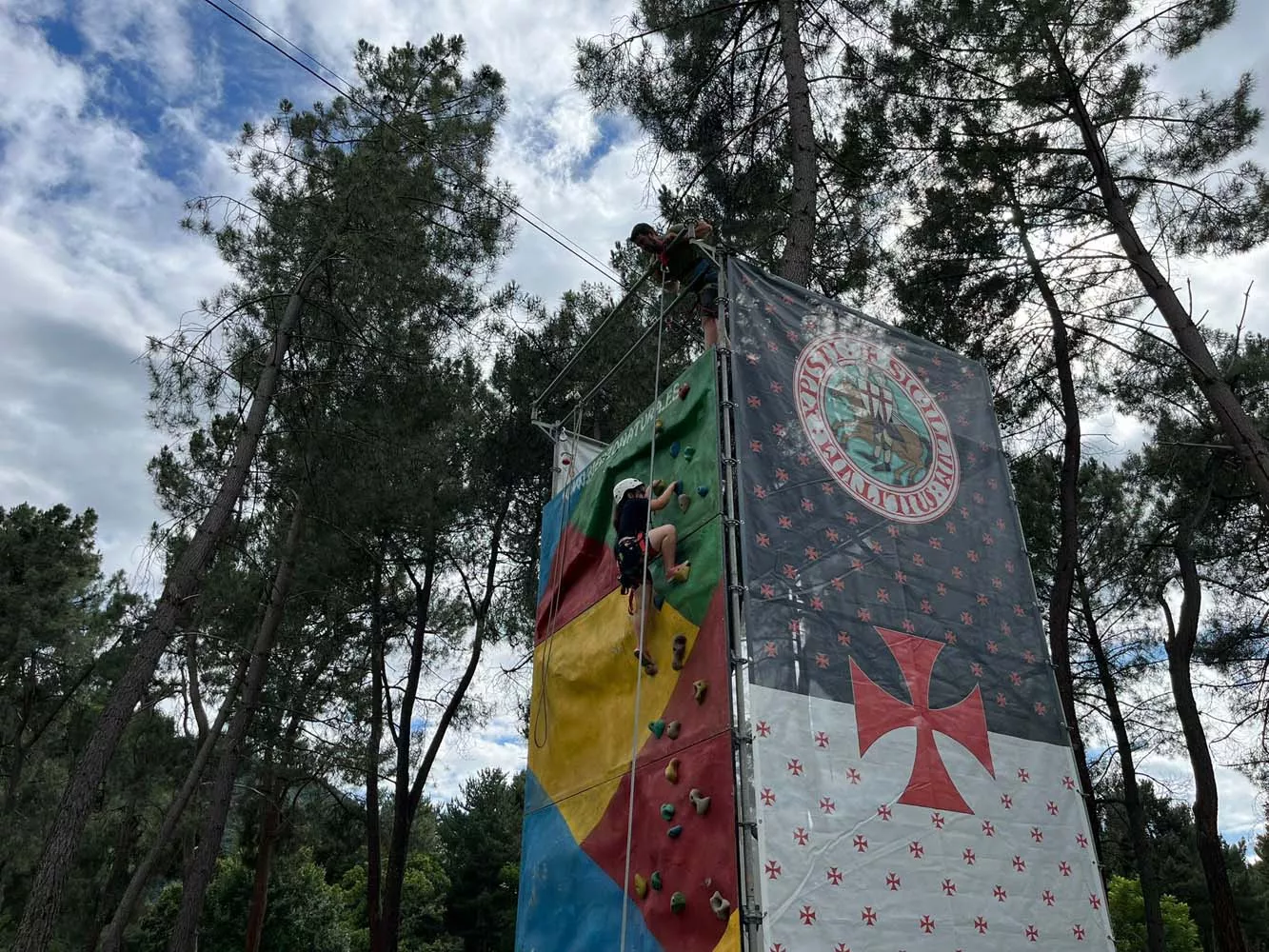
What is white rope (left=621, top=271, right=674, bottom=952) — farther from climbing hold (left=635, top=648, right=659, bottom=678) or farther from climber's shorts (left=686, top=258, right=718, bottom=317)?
climber's shorts (left=686, top=258, right=718, bottom=317)

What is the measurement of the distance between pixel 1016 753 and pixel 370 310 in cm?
743

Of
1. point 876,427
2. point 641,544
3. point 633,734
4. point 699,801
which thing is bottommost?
point 699,801

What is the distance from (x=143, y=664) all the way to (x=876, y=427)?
18.8 feet

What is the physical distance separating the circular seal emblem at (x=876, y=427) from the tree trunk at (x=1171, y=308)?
323cm

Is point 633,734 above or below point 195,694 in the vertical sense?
below

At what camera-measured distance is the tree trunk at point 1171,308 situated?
6.59 m

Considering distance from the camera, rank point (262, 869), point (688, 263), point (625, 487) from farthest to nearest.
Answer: point (262, 869)
point (688, 263)
point (625, 487)

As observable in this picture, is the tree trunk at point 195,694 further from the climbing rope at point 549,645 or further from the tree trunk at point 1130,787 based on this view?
the tree trunk at point 1130,787

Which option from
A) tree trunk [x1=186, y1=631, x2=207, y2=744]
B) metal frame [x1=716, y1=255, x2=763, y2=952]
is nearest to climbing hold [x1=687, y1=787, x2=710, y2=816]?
metal frame [x1=716, y1=255, x2=763, y2=952]

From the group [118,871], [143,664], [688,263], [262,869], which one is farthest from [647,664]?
[118,871]

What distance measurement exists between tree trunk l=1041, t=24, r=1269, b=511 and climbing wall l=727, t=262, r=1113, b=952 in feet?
9.36

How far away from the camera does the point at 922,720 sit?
3902 millimetres

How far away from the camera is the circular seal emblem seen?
4.51 metres

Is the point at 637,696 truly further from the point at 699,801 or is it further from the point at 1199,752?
the point at 1199,752
